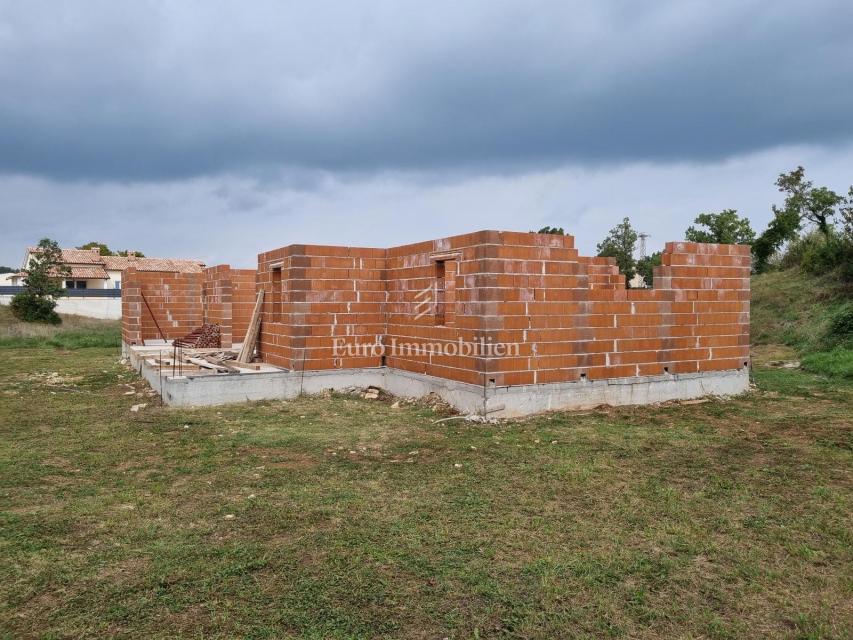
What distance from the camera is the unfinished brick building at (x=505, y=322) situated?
8.90 metres

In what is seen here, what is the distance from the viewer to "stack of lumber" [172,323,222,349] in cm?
1608

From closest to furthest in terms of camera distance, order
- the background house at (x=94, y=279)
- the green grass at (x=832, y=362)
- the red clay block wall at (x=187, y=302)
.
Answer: the green grass at (x=832, y=362), the red clay block wall at (x=187, y=302), the background house at (x=94, y=279)

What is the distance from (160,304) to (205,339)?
2.90m

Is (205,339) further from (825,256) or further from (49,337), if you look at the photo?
(825,256)

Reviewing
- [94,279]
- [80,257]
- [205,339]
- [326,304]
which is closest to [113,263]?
[80,257]

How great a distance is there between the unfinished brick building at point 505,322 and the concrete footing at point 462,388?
0.9 inches

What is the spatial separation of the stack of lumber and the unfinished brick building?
14.1 ft

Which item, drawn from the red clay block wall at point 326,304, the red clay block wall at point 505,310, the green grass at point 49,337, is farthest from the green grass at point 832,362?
the green grass at point 49,337

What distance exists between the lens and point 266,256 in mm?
12336

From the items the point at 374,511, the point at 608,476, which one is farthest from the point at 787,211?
the point at 374,511

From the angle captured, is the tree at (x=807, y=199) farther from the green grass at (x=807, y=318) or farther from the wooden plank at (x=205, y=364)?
the wooden plank at (x=205, y=364)

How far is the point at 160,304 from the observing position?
711 inches

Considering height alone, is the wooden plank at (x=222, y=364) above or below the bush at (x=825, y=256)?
below

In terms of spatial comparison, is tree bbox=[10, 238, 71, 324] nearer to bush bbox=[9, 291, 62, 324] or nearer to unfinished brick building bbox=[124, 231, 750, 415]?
bush bbox=[9, 291, 62, 324]
